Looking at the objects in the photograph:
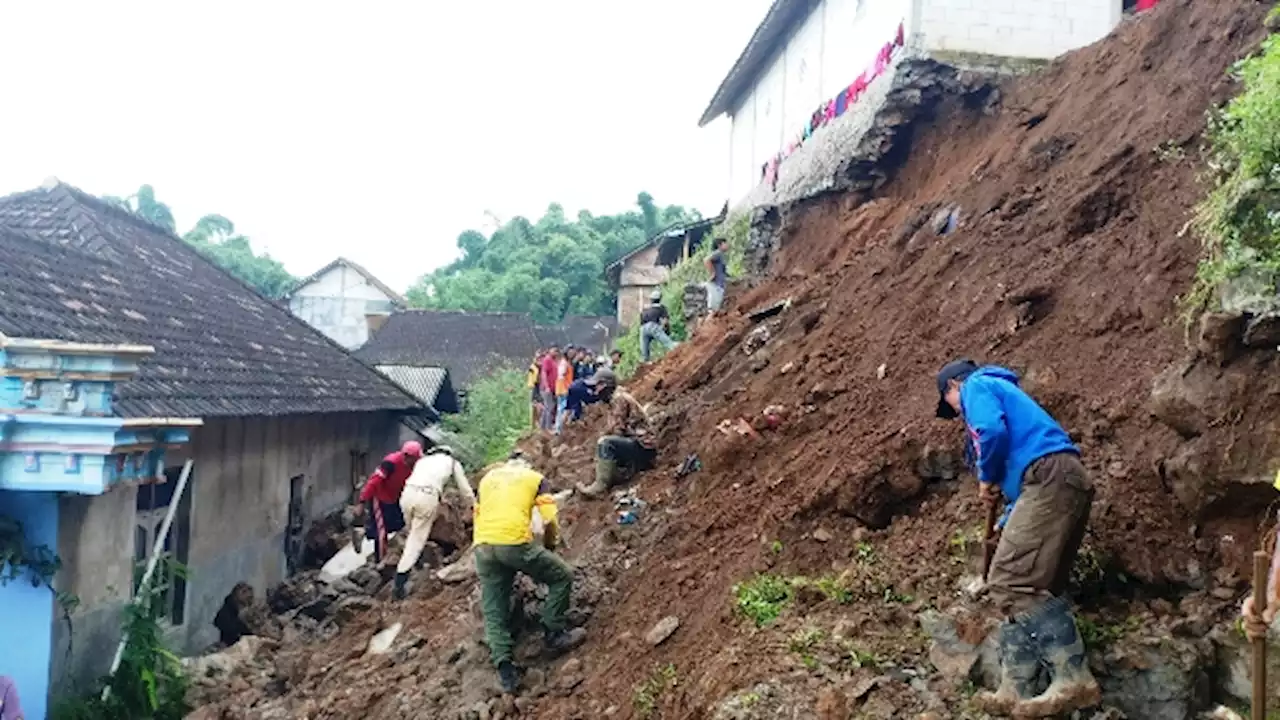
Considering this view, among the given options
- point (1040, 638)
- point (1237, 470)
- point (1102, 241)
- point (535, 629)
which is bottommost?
point (535, 629)

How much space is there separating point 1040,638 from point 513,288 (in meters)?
47.7

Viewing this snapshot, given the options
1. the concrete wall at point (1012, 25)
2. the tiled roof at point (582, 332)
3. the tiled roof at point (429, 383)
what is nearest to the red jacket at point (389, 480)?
the concrete wall at point (1012, 25)

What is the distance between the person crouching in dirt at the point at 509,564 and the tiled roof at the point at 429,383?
65.0 feet

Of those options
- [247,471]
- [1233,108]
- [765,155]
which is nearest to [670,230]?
[765,155]

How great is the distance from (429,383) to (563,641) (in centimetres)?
2083

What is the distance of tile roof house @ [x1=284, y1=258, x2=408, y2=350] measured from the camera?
5162 centimetres

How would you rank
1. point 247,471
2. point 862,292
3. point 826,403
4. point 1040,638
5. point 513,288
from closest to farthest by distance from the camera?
Result: point 1040,638 < point 826,403 < point 862,292 < point 247,471 < point 513,288

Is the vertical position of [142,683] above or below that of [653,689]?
below

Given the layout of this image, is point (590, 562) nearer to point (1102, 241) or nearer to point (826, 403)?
point (826, 403)

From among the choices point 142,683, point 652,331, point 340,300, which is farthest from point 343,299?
point 142,683

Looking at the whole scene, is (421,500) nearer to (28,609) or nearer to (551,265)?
(28,609)

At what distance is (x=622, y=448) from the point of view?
9789mm

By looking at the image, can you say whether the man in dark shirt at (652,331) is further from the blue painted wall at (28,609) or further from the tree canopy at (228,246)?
the tree canopy at (228,246)

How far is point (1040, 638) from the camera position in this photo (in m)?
4.14
